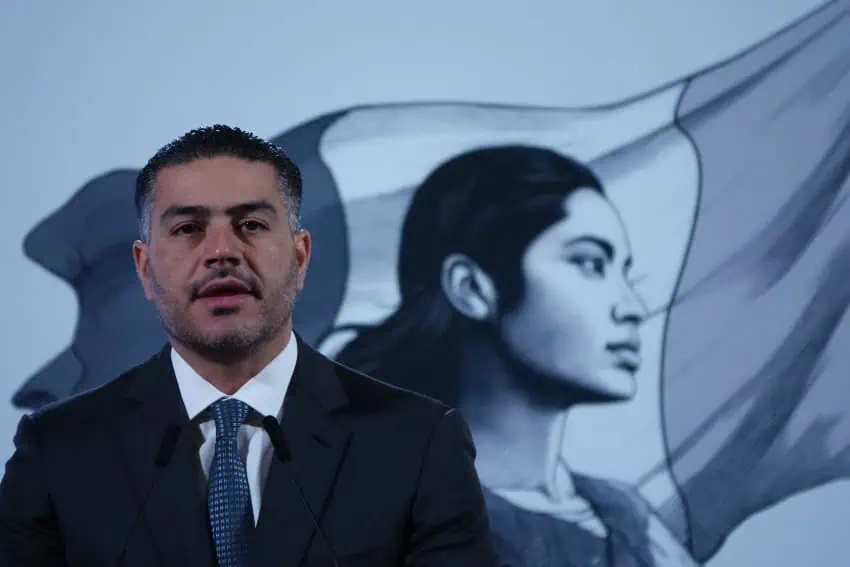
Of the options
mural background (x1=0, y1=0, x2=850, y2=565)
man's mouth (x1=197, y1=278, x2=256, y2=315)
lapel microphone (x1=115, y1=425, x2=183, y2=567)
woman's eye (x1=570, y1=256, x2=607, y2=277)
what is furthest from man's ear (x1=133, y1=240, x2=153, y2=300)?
woman's eye (x1=570, y1=256, x2=607, y2=277)

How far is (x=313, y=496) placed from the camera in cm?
129

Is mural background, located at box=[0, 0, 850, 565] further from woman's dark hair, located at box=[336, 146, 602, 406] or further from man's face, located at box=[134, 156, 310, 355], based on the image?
man's face, located at box=[134, 156, 310, 355]

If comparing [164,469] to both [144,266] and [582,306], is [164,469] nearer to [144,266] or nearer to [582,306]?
[144,266]

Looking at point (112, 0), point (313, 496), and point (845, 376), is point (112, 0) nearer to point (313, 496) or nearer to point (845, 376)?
point (313, 496)

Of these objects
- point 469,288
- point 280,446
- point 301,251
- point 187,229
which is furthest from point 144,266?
point 469,288

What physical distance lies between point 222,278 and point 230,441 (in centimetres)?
21

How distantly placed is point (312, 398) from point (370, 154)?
1.26 m

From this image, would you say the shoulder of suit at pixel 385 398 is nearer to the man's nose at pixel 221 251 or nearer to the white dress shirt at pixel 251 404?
the white dress shirt at pixel 251 404

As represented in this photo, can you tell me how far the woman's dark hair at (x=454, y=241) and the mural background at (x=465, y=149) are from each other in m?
0.04

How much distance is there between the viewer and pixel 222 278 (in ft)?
4.27

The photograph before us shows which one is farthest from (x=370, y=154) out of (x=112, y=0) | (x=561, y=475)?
(x=561, y=475)

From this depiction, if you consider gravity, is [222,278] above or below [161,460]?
above

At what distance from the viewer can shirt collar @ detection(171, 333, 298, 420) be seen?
1343mm

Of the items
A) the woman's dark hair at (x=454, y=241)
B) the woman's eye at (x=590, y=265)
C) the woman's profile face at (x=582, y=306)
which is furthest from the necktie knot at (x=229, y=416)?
the woman's eye at (x=590, y=265)
